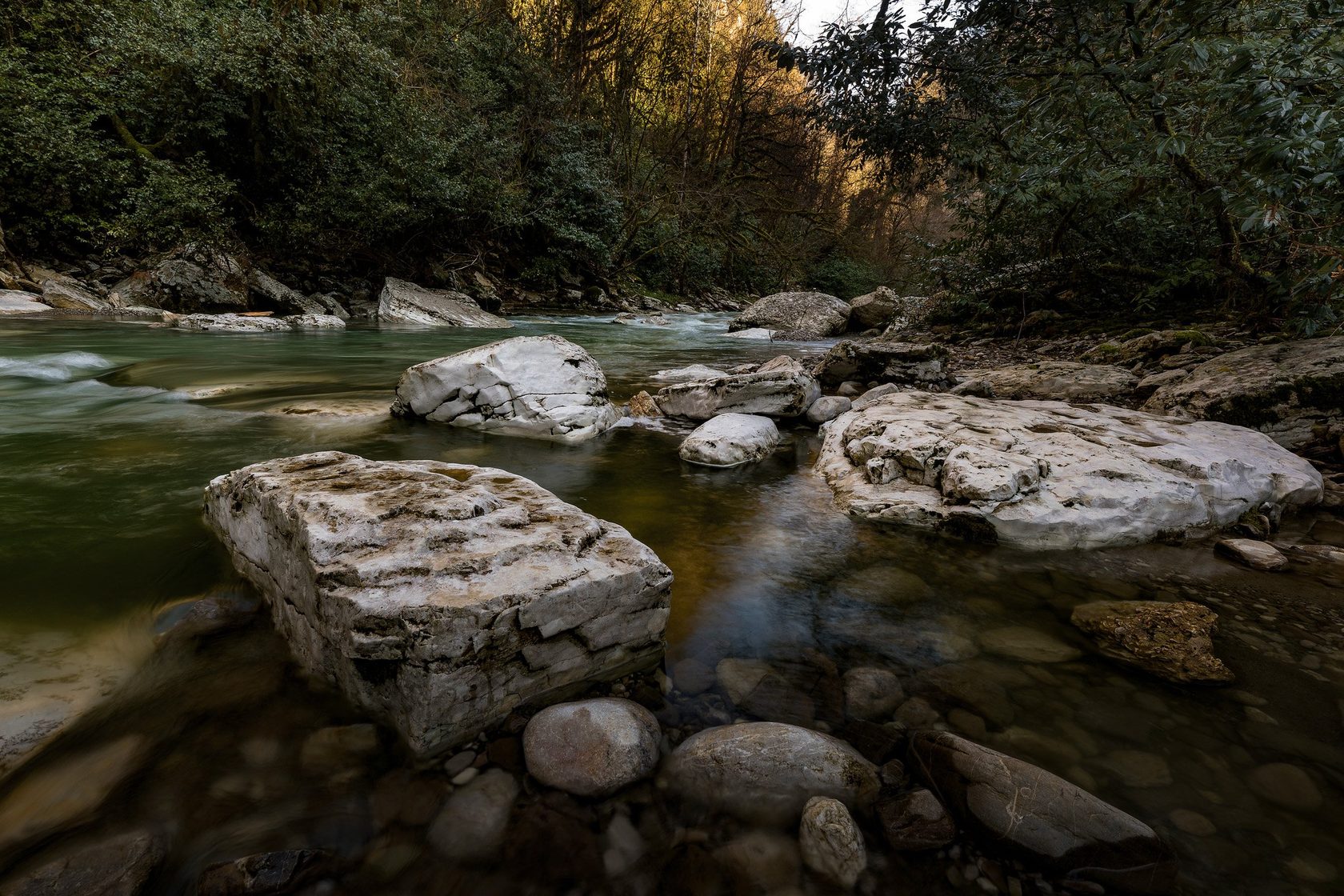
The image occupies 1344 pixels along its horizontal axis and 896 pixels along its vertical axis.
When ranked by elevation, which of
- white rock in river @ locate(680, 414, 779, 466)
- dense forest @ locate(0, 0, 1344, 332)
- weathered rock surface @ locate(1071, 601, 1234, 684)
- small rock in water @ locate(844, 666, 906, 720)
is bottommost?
small rock in water @ locate(844, 666, 906, 720)

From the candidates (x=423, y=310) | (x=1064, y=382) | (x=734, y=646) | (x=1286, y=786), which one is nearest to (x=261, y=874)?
(x=734, y=646)

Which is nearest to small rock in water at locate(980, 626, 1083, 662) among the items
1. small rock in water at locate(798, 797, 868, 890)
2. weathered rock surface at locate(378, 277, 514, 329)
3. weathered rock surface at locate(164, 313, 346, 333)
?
small rock in water at locate(798, 797, 868, 890)

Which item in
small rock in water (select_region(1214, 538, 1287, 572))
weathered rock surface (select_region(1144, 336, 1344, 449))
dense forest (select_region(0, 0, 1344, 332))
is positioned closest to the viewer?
small rock in water (select_region(1214, 538, 1287, 572))

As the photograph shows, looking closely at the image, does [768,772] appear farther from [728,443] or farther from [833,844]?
[728,443]

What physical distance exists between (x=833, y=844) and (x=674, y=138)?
22.3 metres

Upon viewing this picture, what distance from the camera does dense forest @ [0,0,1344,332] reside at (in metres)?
3.36

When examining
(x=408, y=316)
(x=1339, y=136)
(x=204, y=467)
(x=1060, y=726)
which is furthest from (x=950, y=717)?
(x=408, y=316)

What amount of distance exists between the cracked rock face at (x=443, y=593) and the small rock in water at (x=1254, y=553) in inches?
104

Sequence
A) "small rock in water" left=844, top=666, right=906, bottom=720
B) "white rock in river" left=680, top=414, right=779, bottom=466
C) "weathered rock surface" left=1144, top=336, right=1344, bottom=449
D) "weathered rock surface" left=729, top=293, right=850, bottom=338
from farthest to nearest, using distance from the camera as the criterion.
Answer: "weathered rock surface" left=729, top=293, right=850, bottom=338 → "white rock in river" left=680, top=414, right=779, bottom=466 → "weathered rock surface" left=1144, top=336, right=1344, bottom=449 → "small rock in water" left=844, top=666, right=906, bottom=720

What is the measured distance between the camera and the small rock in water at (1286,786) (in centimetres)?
130

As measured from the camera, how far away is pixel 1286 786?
1340 mm

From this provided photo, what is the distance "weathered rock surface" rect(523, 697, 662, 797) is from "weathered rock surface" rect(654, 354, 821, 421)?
3.55 metres

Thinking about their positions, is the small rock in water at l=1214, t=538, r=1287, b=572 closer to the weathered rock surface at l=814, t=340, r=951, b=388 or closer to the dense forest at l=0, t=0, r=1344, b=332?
the dense forest at l=0, t=0, r=1344, b=332

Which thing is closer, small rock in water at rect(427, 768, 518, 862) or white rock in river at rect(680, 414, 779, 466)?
small rock in water at rect(427, 768, 518, 862)
